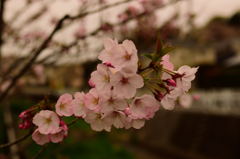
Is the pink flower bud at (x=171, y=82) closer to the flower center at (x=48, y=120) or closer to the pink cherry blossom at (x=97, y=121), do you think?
the pink cherry blossom at (x=97, y=121)

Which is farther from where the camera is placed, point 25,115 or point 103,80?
point 25,115

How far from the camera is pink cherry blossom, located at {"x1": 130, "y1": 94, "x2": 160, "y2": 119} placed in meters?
1.16

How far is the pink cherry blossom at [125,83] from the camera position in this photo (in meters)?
1.03

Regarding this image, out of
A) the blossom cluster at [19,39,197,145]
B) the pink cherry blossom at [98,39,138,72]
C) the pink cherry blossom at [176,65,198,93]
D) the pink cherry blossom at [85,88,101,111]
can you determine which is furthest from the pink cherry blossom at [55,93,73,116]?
the pink cherry blossom at [176,65,198,93]

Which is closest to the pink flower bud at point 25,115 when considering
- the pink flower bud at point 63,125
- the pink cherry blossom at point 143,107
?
the pink flower bud at point 63,125

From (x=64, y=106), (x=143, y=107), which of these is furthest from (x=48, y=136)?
(x=143, y=107)

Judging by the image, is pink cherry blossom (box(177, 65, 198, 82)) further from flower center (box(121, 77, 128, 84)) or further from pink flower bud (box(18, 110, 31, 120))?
pink flower bud (box(18, 110, 31, 120))

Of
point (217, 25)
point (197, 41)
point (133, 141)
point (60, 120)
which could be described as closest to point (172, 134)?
point (133, 141)

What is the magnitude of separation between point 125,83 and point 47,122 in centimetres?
34

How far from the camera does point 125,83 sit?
1.03 metres

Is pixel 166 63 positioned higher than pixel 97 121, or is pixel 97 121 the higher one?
pixel 166 63

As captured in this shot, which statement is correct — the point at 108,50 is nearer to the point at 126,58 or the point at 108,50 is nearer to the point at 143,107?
the point at 126,58

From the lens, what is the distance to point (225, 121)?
23.0 ft

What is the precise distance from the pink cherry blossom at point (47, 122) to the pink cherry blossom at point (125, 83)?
0.27 metres
